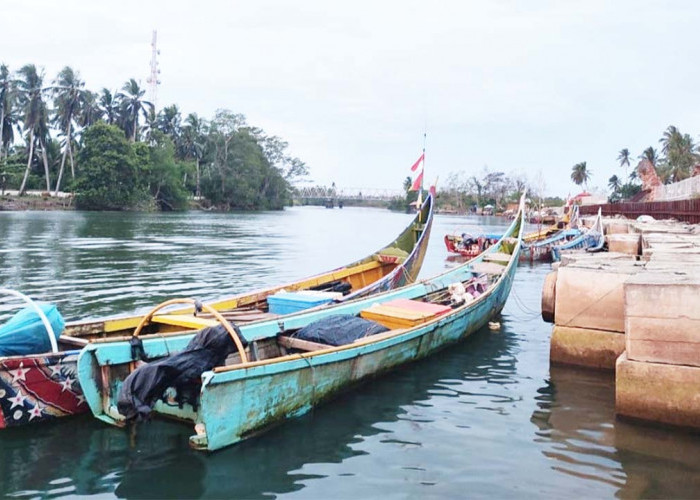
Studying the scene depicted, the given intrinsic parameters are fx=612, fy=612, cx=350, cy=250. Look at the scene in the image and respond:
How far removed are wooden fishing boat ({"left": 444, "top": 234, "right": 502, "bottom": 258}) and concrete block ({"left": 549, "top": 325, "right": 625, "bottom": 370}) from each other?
20.5m

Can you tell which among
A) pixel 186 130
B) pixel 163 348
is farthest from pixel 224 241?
pixel 186 130

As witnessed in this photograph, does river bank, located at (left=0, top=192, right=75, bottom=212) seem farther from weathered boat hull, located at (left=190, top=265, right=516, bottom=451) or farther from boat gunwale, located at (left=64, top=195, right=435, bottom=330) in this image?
weathered boat hull, located at (left=190, top=265, right=516, bottom=451)

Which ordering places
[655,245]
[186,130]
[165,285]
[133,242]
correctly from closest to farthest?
[655,245] < [165,285] < [133,242] < [186,130]

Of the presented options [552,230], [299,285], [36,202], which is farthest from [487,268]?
[36,202]

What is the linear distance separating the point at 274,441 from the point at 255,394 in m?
0.67

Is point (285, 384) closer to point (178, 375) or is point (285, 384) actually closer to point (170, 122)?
point (178, 375)

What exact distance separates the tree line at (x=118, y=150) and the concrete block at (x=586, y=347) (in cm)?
6136

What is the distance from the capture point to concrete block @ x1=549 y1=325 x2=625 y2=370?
344 inches

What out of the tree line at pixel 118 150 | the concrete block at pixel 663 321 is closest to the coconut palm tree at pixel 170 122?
the tree line at pixel 118 150

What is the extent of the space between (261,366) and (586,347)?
202 inches

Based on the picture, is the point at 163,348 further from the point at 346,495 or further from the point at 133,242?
the point at 133,242

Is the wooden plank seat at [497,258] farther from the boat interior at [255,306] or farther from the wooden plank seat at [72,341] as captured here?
the wooden plank seat at [72,341]

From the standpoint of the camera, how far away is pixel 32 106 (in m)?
61.3

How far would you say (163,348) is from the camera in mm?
7074
